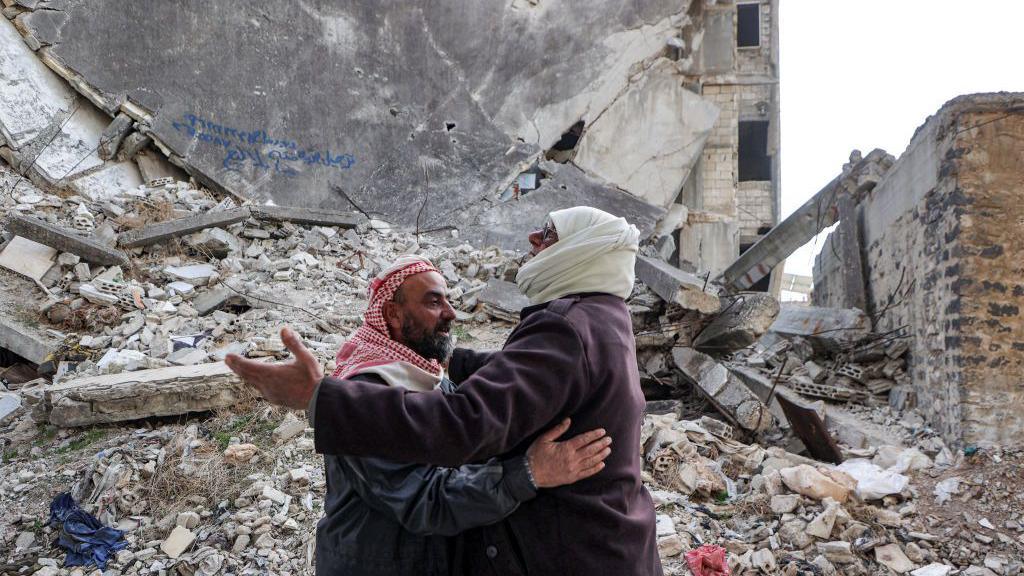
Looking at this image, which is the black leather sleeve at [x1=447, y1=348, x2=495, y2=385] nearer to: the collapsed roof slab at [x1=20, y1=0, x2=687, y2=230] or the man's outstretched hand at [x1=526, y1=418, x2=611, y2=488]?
the man's outstretched hand at [x1=526, y1=418, x2=611, y2=488]

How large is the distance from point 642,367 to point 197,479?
4191 millimetres

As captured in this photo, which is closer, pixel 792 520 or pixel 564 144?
pixel 792 520

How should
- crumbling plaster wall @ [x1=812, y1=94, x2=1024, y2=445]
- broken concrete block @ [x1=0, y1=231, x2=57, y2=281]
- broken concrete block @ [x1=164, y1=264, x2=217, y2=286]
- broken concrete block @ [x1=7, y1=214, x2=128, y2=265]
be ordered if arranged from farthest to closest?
1. broken concrete block @ [x1=164, y1=264, x2=217, y2=286]
2. broken concrete block @ [x1=7, y1=214, x2=128, y2=265]
3. broken concrete block @ [x1=0, y1=231, x2=57, y2=281]
4. crumbling plaster wall @ [x1=812, y1=94, x2=1024, y2=445]

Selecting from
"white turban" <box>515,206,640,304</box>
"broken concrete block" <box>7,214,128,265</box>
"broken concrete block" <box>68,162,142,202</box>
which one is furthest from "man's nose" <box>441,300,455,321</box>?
"broken concrete block" <box>68,162,142,202</box>

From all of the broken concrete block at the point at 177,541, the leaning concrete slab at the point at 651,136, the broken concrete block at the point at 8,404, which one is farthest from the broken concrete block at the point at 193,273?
the leaning concrete slab at the point at 651,136

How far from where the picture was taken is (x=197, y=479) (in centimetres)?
405

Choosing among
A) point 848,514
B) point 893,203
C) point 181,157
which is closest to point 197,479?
point 848,514

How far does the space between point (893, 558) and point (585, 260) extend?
299cm

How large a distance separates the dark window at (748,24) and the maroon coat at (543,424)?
60.9 ft

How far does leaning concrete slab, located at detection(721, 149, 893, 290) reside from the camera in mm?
7238

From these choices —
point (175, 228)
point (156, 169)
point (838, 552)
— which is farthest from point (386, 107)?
point (838, 552)

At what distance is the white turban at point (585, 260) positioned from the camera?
184cm

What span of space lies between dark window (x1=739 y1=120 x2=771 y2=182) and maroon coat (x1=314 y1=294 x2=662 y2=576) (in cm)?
1837

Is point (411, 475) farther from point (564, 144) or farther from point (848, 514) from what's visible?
point (564, 144)
